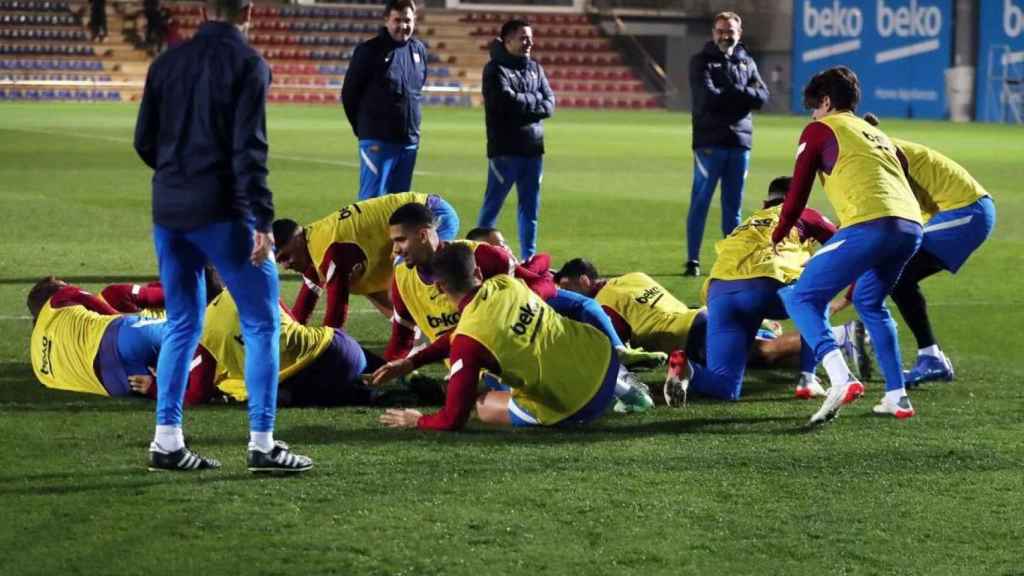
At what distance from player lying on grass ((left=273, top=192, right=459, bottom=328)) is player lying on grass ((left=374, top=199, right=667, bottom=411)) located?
393 millimetres

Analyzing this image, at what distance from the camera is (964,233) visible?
8805 mm

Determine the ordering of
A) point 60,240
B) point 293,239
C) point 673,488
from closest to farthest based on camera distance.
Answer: point 673,488
point 293,239
point 60,240

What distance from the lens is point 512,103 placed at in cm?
1279

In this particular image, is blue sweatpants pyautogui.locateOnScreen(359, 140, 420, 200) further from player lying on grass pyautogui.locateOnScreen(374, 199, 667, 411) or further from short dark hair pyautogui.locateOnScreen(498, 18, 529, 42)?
player lying on grass pyautogui.locateOnScreen(374, 199, 667, 411)

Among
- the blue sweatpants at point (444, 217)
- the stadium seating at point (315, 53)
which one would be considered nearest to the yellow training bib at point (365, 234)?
the blue sweatpants at point (444, 217)

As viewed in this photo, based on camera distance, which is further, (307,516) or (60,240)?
(60,240)

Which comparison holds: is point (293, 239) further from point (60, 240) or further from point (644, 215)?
point (644, 215)

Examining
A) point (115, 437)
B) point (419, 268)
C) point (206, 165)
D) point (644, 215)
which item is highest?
point (206, 165)

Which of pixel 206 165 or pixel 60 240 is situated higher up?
pixel 206 165

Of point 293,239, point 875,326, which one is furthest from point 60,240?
point 875,326

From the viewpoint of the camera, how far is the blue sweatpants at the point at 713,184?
527 inches

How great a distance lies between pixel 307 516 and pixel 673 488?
135 cm

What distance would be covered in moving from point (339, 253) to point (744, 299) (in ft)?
6.76

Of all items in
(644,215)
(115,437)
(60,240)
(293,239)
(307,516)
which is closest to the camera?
(307,516)
